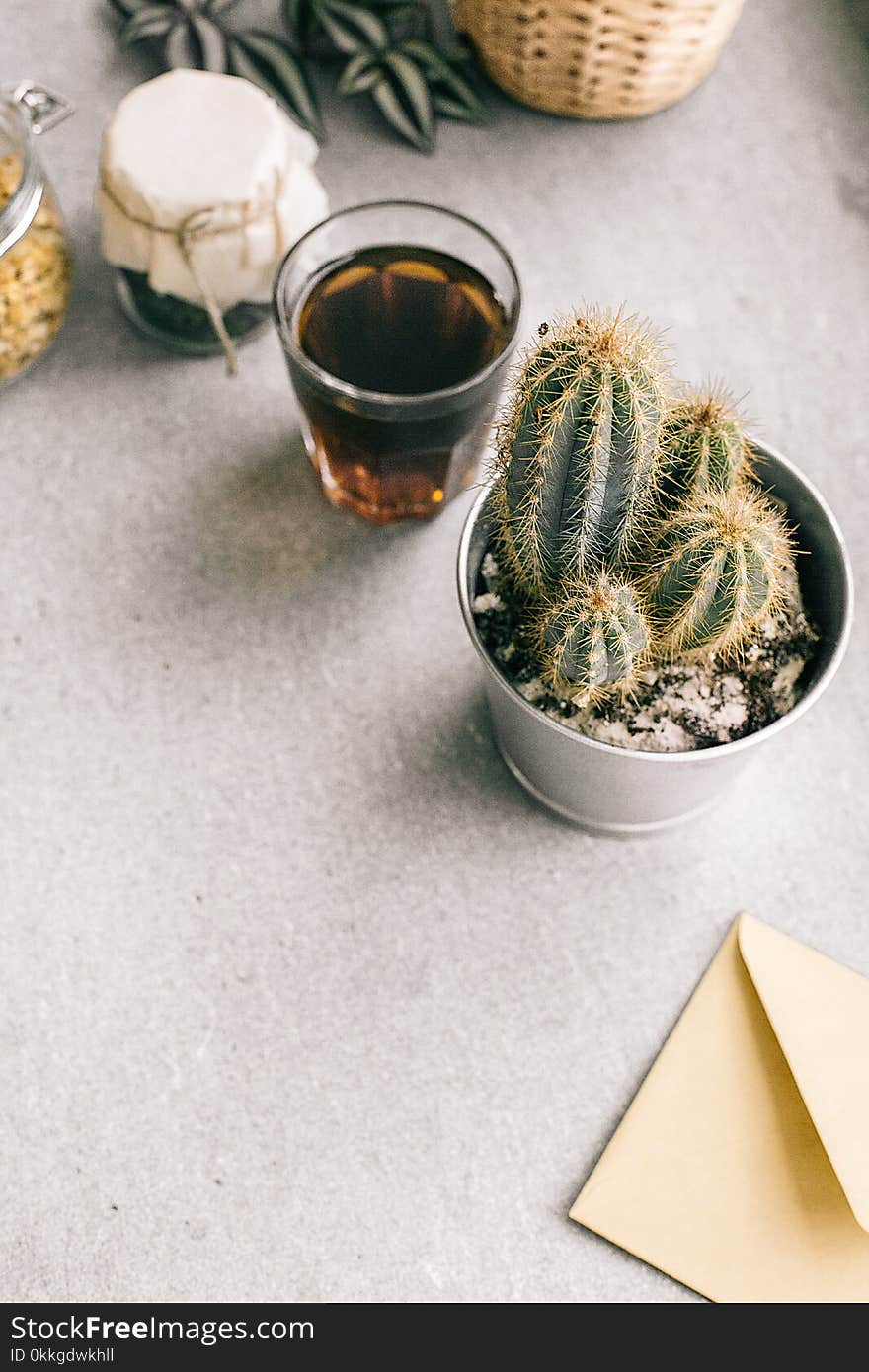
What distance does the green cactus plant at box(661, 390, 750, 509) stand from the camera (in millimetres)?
447

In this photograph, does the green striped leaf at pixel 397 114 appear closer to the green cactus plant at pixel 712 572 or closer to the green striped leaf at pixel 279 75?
the green striped leaf at pixel 279 75

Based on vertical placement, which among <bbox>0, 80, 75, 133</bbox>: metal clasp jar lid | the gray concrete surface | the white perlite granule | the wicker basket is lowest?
the gray concrete surface

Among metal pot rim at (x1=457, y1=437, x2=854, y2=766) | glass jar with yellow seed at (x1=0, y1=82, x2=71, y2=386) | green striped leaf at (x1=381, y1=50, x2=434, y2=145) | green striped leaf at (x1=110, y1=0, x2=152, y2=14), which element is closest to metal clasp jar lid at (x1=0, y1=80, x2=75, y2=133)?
glass jar with yellow seed at (x1=0, y1=82, x2=71, y2=386)

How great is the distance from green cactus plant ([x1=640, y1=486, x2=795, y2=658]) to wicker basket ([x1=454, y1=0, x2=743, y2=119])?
396mm

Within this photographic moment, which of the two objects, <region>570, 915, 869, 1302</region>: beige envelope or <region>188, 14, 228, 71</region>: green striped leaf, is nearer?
<region>570, 915, 869, 1302</region>: beige envelope

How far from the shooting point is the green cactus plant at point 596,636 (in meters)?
0.42

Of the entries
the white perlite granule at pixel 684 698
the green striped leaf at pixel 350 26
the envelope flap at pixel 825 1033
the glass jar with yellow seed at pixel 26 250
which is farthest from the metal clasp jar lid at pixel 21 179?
the envelope flap at pixel 825 1033

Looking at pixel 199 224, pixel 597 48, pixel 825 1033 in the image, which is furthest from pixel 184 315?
pixel 825 1033

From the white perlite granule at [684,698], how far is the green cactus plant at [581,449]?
53mm

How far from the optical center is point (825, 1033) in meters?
0.52

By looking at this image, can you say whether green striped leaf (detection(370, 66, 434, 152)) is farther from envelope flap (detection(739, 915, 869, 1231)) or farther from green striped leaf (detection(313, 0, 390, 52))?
envelope flap (detection(739, 915, 869, 1231))

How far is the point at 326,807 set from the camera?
590 millimetres
